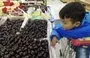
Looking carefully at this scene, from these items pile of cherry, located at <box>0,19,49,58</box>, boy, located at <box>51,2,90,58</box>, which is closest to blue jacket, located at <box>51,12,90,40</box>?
boy, located at <box>51,2,90,58</box>

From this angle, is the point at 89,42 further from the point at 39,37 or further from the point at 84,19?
the point at 39,37

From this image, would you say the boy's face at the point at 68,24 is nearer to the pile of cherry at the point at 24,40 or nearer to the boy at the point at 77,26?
the boy at the point at 77,26

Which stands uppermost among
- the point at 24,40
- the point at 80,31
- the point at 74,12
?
the point at 74,12

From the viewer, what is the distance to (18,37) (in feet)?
8.81

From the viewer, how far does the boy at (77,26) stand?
6.13ft

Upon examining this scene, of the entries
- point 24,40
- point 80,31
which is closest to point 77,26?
point 80,31

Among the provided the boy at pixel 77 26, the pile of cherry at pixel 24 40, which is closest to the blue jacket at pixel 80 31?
the boy at pixel 77 26

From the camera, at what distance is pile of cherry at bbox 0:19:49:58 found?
2279mm

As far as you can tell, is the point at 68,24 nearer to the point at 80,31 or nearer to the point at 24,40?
the point at 80,31

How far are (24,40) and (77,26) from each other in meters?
0.83

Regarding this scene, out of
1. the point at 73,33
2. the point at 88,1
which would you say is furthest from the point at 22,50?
the point at 88,1

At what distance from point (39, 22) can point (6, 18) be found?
523 mm

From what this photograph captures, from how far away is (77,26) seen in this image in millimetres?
1913

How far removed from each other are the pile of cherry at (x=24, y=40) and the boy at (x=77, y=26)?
16.4 inches
